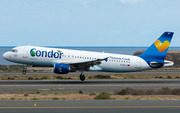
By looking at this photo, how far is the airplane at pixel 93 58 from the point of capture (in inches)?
1259

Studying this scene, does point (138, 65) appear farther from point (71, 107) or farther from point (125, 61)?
point (71, 107)

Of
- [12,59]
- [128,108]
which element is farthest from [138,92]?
[12,59]

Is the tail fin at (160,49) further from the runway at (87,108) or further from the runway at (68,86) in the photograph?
the runway at (87,108)

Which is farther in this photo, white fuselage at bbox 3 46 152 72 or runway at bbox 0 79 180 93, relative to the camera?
white fuselage at bbox 3 46 152 72

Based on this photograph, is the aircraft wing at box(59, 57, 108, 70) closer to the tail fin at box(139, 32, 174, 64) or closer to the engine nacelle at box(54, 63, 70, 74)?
the engine nacelle at box(54, 63, 70, 74)

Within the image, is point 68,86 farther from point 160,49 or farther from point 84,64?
point 160,49

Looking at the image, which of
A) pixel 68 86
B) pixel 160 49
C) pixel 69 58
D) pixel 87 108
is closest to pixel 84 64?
pixel 69 58

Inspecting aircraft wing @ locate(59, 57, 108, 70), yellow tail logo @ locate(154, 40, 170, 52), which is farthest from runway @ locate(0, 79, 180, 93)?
yellow tail logo @ locate(154, 40, 170, 52)

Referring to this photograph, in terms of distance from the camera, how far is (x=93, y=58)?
3262 cm

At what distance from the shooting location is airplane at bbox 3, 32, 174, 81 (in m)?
32.0

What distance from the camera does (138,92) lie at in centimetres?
2245

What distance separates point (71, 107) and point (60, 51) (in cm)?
1876
